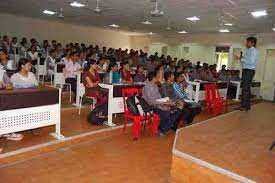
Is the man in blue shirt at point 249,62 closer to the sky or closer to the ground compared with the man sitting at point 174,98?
closer to the sky

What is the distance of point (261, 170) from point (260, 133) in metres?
1.42

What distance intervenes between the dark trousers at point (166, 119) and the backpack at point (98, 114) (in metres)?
0.91

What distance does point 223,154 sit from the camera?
2768 mm

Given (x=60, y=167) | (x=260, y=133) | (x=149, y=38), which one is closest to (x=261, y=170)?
(x=260, y=133)

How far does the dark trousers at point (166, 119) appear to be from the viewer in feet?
14.4

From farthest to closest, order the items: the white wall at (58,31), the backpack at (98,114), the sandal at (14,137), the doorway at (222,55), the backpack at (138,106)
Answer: the doorway at (222,55), the white wall at (58,31), the backpack at (98,114), the backpack at (138,106), the sandal at (14,137)

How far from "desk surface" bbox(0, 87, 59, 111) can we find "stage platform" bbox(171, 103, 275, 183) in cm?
179

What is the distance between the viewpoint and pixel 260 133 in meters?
3.71

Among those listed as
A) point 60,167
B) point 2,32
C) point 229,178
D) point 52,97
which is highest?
point 2,32

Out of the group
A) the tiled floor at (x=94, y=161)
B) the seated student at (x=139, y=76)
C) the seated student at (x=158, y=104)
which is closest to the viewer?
the tiled floor at (x=94, y=161)

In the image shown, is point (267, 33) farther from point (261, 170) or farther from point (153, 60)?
point (261, 170)

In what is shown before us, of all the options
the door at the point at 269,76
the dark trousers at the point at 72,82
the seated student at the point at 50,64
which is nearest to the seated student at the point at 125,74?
the dark trousers at the point at 72,82

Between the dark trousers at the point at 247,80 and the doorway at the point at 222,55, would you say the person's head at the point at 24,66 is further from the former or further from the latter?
the doorway at the point at 222,55

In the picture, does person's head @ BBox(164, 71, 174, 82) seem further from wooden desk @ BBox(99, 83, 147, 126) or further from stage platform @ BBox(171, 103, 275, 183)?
stage platform @ BBox(171, 103, 275, 183)
